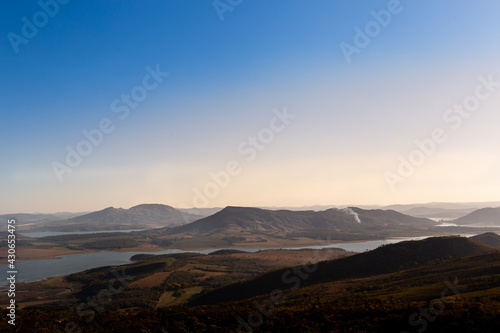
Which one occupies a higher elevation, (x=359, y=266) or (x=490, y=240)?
(x=359, y=266)

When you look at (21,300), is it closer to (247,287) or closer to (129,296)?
(129,296)

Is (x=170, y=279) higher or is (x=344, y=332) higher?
(x=344, y=332)

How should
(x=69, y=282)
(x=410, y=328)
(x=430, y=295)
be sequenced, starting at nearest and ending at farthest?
(x=410, y=328) → (x=430, y=295) → (x=69, y=282)

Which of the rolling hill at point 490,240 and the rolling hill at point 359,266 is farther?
the rolling hill at point 490,240

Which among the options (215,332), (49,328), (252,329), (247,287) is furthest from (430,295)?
(247,287)

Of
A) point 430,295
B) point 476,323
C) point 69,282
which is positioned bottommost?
point 69,282

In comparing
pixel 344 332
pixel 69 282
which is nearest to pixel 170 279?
pixel 69 282

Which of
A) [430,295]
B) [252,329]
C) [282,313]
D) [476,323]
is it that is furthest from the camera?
[430,295]

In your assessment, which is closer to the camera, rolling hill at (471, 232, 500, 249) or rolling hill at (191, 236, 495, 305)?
rolling hill at (191, 236, 495, 305)

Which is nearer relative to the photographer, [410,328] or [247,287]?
[410,328]

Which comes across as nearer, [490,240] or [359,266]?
[359,266]
